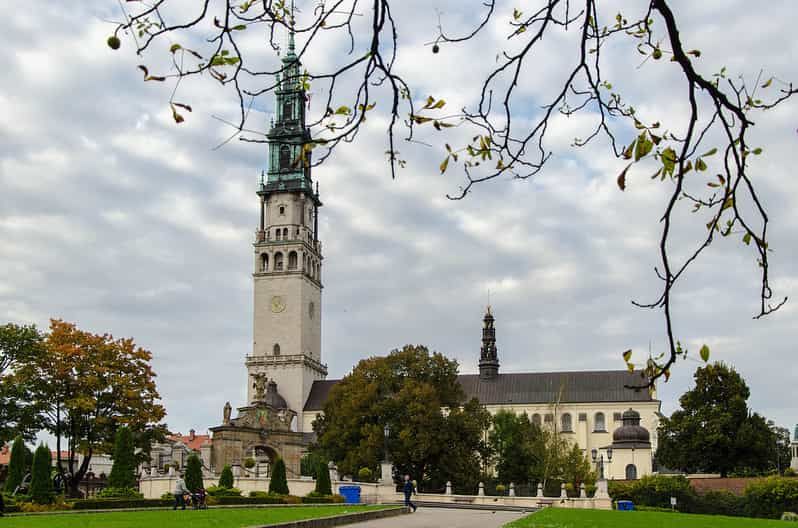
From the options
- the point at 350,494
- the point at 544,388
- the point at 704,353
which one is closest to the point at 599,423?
the point at 544,388

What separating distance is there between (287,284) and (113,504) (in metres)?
70.7

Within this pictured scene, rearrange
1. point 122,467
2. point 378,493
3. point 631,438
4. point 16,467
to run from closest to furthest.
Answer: point 122,467
point 16,467
point 378,493
point 631,438

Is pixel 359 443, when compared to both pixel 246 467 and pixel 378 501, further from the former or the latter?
pixel 378 501

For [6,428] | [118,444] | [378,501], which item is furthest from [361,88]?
[6,428]

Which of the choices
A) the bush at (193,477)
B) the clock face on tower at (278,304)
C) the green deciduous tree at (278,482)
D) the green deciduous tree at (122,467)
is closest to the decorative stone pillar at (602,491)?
the green deciduous tree at (278,482)

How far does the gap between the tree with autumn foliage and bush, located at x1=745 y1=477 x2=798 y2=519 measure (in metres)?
29.3

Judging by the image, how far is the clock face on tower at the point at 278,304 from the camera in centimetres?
10075

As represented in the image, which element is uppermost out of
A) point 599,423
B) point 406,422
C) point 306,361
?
point 306,361

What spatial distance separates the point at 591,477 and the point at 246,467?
79.5 feet

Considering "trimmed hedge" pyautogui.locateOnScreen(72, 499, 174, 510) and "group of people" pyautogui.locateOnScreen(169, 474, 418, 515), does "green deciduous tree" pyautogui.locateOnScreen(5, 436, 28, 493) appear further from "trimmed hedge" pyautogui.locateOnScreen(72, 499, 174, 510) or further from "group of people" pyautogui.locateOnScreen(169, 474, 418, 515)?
"group of people" pyautogui.locateOnScreen(169, 474, 418, 515)

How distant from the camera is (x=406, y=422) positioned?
58.0 m

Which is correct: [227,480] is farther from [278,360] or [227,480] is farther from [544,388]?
[544,388]

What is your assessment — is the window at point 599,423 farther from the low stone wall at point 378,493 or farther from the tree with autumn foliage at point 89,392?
the tree with autumn foliage at point 89,392

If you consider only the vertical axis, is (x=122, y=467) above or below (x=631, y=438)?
below
